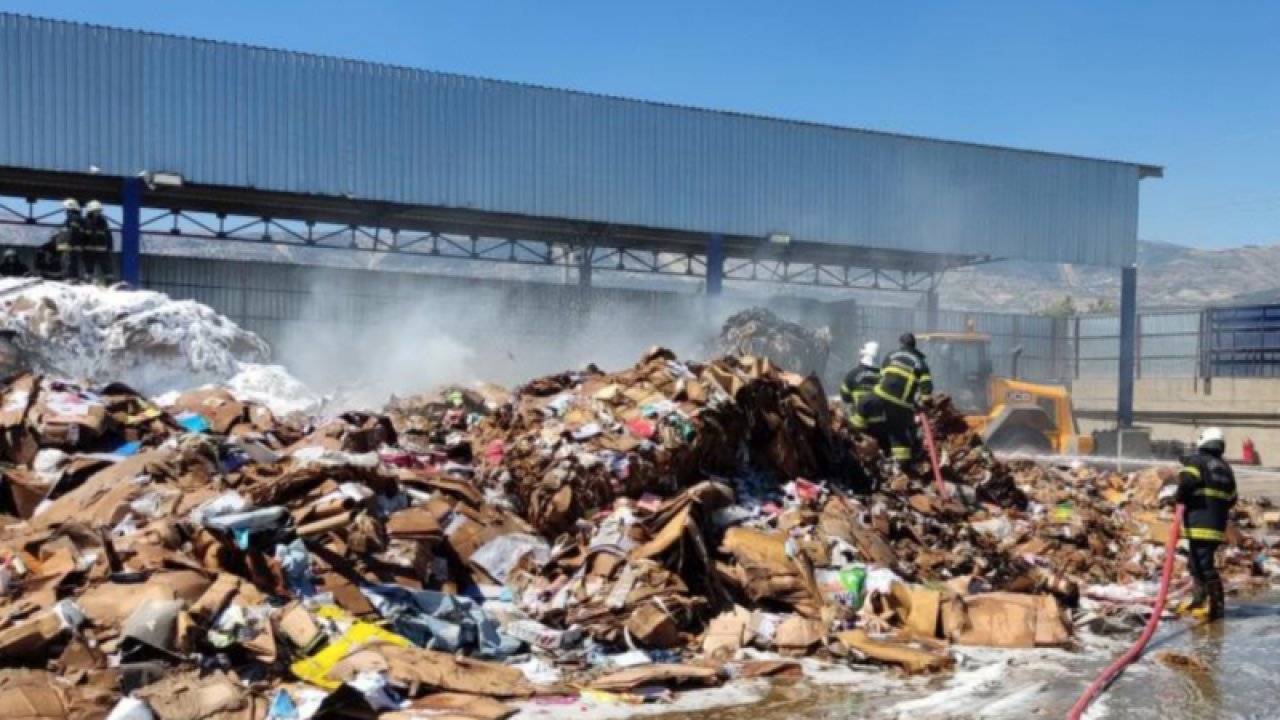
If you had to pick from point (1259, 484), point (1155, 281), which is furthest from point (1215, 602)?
point (1155, 281)

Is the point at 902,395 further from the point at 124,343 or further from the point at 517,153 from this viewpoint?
the point at 517,153

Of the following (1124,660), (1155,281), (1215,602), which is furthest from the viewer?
(1155,281)

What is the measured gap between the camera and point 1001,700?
5777mm

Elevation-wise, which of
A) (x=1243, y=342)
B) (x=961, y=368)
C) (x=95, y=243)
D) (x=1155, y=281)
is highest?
(x=1155, y=281)

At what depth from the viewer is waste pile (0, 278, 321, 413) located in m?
12.3

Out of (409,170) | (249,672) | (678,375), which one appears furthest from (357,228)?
(249,672)

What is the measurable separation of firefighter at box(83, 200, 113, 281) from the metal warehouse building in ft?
11.0

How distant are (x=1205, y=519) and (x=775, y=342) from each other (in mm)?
11827

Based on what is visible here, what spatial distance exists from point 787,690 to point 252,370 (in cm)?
976

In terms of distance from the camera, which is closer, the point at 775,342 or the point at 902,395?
the point at 902,395

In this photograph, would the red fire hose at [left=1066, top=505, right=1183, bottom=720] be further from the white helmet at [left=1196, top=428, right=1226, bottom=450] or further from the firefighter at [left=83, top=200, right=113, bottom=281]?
the firefighter at [left=83, top=200, right=113, bottom=281]

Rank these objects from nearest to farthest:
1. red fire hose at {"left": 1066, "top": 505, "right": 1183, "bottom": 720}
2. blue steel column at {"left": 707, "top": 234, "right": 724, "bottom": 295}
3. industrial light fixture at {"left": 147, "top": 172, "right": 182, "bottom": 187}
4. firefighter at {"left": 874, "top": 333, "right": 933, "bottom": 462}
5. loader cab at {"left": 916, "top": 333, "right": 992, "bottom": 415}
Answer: red fire hose at {"left": 1066, "top": 505, "right": 1183, "bottom": 720}
firefighter at {"left": 874, "top": 333, "right": 933, "bottom": 462}
industrial light fixture at {"left": 147, "top": 172, "right": 182, "bottom": 187}
loader cab at {"left": 916, "top": 333, "right": 992, "bottom": 415}
blue steel column at {"left": 707, "top": 234, "right": 724, "bottom": 295}

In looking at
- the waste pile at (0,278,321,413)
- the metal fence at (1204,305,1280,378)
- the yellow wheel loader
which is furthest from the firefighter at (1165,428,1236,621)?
the metal fence at (1204,305,1280,378)

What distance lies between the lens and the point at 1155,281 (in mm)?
114500
